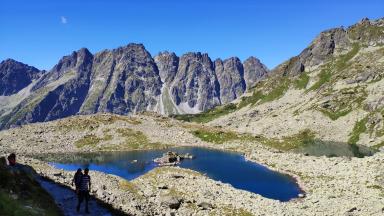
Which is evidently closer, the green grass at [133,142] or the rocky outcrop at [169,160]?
the rocky outcrop at [169,160]

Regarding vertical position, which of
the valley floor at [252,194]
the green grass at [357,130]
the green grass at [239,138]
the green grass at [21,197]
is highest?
the green grass at [357,130]

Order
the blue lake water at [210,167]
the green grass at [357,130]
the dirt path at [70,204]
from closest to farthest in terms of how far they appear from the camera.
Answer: the dirt path at [70,204], the blue lake water at [210,167], the green grass at [357,130]

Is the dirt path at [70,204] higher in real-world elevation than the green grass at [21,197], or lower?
lower

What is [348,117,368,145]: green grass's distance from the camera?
178 m

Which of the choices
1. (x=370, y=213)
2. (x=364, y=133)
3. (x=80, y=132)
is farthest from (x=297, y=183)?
(x=364, y=133)

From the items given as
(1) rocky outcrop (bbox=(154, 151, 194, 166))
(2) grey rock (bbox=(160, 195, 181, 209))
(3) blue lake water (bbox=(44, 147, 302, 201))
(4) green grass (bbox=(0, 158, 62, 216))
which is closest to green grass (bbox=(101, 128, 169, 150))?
Result: (3) blue lake water (bbox=(44, 147, 302, 201))

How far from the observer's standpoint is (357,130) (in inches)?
7411

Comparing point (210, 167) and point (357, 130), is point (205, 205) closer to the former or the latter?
point (210, 167)

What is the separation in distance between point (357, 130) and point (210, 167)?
112115mm

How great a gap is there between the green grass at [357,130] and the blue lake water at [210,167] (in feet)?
246

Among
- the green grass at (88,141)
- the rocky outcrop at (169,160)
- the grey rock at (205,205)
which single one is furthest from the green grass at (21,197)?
the green grass at (88,141)

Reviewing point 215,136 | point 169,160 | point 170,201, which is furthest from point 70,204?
point 215,136

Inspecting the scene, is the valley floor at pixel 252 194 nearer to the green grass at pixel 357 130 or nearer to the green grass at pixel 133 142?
the green grass at pixel 133 142

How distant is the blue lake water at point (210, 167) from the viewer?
253ft
